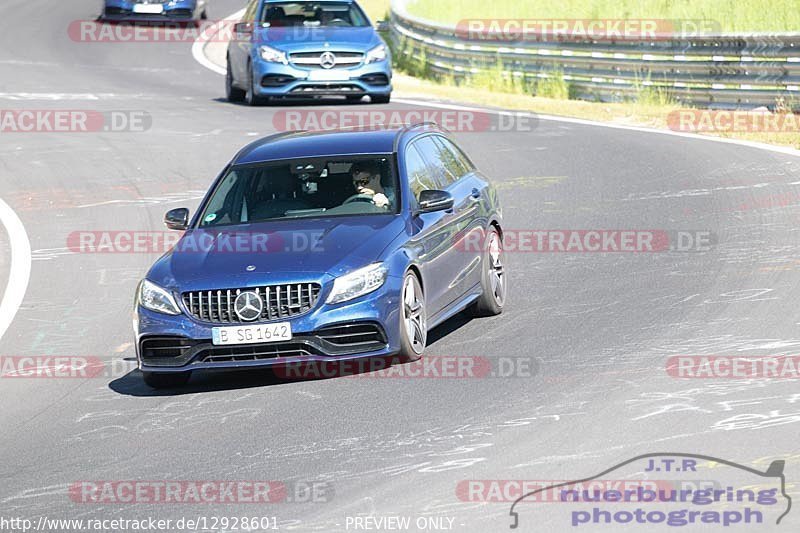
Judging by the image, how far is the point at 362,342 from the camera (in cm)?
1026

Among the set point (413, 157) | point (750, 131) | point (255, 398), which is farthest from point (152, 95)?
point (255, 398)

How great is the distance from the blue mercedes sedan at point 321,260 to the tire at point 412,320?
10 millimetres

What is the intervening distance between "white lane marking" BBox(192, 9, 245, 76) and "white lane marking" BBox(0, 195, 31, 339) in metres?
15.0

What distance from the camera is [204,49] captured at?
37.1 metres

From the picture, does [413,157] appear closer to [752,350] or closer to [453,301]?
[453,301]

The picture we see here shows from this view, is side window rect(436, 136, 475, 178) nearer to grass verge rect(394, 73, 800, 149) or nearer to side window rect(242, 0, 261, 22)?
grass verge rect(394, 73, 800, 149)

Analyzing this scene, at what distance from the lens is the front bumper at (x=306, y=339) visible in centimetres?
1012

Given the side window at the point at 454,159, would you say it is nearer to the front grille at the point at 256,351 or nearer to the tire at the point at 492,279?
the tire at the point at 492,279

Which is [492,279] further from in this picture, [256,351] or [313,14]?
[313,14]

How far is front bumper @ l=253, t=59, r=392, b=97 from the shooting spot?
25.9 metres

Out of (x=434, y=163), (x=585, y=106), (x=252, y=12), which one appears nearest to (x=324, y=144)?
(x=434, y=163)

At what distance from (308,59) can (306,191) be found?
14.8 metres

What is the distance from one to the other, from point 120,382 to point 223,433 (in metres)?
1.98

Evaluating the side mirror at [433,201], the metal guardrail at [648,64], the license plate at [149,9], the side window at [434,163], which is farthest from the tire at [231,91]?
the side mirror at [433,201]
